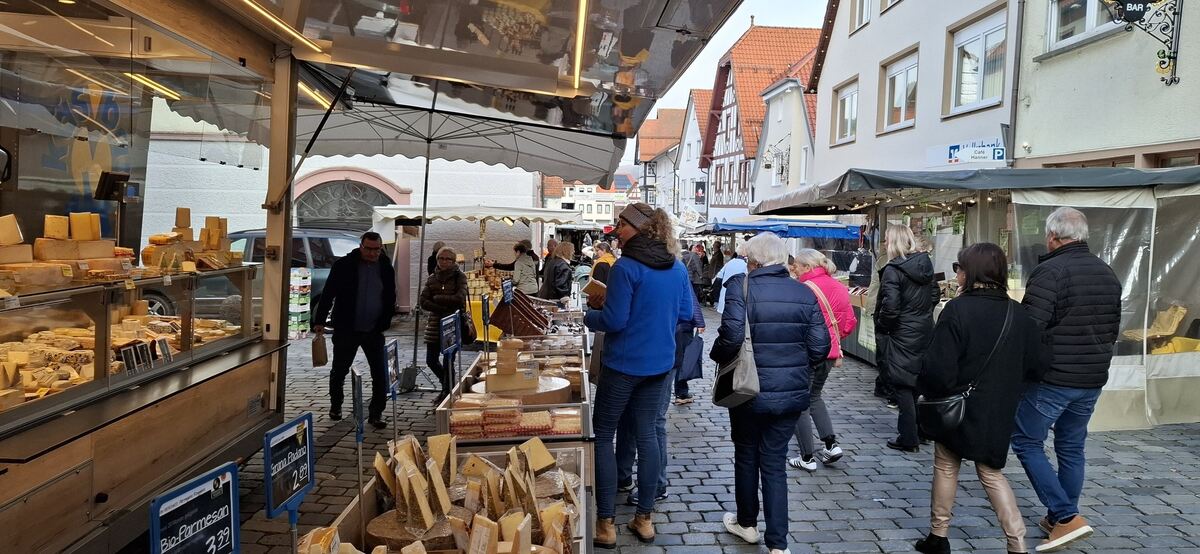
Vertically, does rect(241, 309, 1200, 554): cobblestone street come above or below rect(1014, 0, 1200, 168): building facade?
below

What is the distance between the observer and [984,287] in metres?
3.74

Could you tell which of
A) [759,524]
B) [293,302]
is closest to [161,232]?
[759,524]

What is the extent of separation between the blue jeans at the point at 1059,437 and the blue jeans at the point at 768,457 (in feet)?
5.04

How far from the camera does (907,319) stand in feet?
19.5

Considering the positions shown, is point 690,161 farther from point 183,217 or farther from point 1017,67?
point 183,217

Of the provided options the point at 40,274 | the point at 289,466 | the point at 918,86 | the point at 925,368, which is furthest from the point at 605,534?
the point at 918,86

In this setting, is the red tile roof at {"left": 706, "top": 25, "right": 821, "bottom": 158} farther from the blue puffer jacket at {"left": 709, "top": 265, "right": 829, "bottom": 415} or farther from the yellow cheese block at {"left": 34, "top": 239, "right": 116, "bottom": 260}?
the yellow cheese block at {"left": 34, "top": 239, "right": 116, "bottom": 260}

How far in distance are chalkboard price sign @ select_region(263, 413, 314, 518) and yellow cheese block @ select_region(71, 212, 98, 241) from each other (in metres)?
2.41

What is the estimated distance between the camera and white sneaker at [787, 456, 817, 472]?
18.3ft

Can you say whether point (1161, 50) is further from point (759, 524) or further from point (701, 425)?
point (759, 524)

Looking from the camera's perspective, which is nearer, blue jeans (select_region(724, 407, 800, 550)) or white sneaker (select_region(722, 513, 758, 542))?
blue jeans (select_region(724, 407, 800, 550))

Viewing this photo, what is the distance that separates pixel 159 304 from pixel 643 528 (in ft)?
10.3

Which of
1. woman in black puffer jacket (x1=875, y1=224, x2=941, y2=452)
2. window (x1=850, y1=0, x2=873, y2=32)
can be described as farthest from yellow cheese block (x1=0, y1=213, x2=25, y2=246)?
window (x1=850, y1=0, x2=873, y2=32)

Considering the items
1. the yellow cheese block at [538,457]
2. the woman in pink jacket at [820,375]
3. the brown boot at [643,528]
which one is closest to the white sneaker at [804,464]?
the woman in pink jacket at [820,375]
